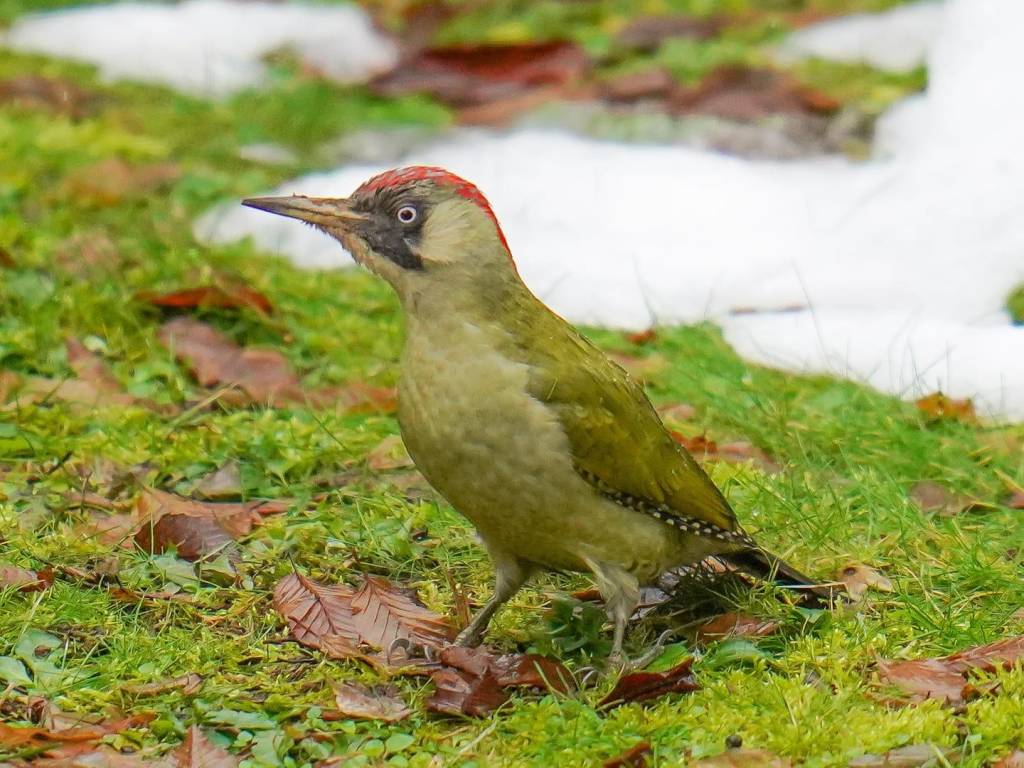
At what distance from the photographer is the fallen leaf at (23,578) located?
4309 millimetres

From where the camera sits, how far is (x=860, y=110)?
8.55 metres

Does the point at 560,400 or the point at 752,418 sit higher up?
the point at 560,400

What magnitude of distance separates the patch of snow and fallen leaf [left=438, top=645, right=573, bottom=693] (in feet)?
19.5

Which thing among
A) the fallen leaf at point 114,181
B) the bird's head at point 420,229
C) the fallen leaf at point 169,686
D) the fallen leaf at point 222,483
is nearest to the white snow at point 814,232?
the fallen leaf at point 114,181

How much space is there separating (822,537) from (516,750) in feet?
4.49

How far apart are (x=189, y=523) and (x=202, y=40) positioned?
5606 millimetres

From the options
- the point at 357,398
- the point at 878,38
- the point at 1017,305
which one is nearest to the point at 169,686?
the point at 357,398

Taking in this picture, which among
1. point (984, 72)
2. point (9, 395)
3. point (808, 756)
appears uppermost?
point (984, 72)

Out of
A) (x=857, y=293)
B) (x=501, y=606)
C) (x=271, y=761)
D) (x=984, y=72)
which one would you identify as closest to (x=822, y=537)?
(x=501, y=606)

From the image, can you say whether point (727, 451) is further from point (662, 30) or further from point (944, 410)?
point (662, 30)

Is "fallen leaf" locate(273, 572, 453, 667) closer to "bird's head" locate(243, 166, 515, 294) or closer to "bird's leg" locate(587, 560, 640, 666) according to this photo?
"bird's leg" locate(587, 560, 640, 666)

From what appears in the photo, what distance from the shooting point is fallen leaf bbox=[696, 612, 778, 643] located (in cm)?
431

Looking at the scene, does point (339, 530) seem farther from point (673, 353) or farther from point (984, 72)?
point (984, 72)

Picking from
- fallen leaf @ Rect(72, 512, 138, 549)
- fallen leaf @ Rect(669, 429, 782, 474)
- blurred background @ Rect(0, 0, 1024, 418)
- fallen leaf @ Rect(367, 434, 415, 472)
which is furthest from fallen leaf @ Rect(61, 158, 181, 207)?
fallen leaf @ Rect(669, 429, 782, 474)
